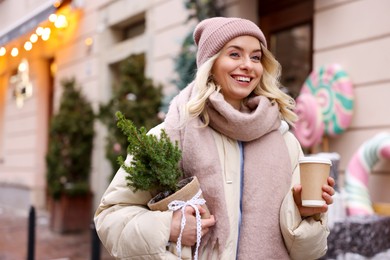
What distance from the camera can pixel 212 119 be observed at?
203cm

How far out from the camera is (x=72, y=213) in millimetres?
8984

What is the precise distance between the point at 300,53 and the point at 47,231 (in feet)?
19.4

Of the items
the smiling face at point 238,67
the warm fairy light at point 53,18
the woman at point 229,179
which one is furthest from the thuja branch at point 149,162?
the warm fairy light at point 53,18

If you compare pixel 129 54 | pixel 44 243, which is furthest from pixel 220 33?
pixel 44 243

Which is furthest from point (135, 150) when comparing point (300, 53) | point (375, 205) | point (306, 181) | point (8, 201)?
point (8, 201)

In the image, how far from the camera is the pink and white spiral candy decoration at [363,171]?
167 inches

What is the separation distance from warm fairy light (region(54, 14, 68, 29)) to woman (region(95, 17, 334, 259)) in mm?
8964

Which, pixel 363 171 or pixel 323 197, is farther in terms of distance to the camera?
pixel 363 171

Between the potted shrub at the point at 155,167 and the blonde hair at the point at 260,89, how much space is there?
225 millimetres

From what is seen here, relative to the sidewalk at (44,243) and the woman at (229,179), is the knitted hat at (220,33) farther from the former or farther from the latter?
the sidewalk at (44,243)

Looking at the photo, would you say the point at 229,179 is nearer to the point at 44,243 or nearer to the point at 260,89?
the point at 260,89

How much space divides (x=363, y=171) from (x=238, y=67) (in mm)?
2742

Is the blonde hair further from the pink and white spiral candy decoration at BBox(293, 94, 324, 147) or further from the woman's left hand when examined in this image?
the pink and white spiral candy decoration at BBox(293, 94, 324, 147)

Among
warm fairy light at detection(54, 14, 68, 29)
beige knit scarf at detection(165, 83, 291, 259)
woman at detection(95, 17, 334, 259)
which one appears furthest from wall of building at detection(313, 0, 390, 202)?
warm fairy light at detection(54, 14, 68, 29)
